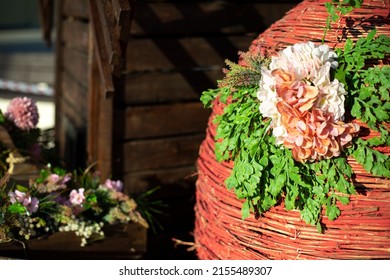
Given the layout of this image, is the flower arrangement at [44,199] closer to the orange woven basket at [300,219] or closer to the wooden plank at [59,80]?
the orange woven basket at [300,219]

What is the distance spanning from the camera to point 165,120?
355 centimetres

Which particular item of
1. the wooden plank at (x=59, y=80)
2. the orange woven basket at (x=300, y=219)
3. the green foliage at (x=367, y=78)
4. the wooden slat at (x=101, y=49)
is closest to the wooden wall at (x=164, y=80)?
the wooden slat at (x=101, y=49)

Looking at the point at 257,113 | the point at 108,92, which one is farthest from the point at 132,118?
the point at 257,113

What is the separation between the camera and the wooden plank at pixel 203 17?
338 centimetres

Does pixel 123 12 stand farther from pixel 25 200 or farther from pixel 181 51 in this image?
pixel 181 51

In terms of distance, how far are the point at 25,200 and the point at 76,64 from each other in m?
1.79

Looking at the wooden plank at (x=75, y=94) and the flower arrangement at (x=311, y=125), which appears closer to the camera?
the flower arrangement at (x=311, y=125)

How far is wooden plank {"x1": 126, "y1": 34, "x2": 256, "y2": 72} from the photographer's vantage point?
11.1 ft

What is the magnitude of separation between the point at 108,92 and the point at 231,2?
1266mm

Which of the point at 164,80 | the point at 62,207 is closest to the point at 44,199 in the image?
the point at 62,207

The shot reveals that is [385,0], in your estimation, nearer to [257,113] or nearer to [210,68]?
[257,113]

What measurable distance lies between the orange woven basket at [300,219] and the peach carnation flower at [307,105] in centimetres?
14

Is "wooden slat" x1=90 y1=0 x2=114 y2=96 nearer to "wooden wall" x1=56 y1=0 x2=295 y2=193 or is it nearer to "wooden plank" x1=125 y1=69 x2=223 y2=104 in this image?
"wooden wall" x1=56 y1=0 x2=295 y2=193

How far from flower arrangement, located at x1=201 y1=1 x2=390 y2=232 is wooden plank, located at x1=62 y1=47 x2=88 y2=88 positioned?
1952 mm
